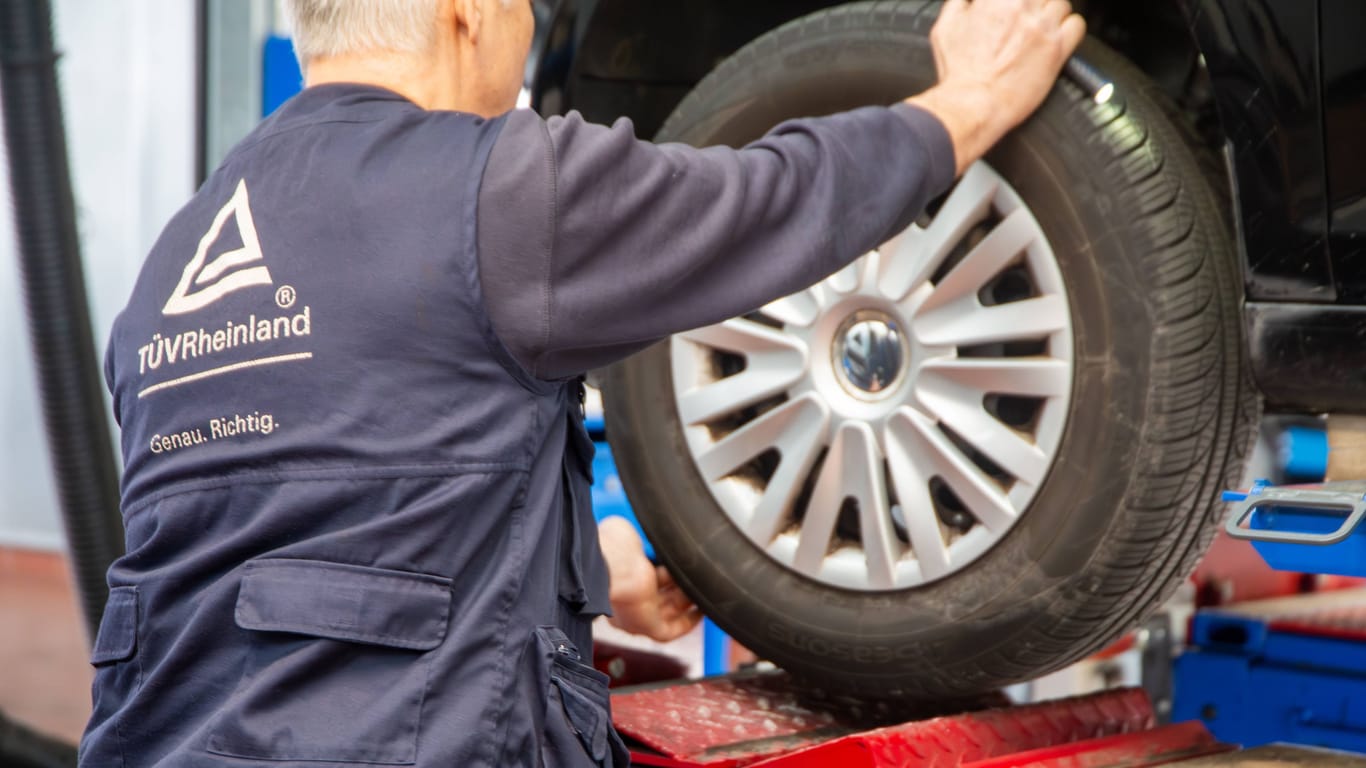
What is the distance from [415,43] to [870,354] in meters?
0.68

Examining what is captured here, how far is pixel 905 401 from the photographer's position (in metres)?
1.84

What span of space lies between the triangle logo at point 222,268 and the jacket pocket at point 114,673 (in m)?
0.34

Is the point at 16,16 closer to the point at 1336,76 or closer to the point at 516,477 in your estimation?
the point at 516,477

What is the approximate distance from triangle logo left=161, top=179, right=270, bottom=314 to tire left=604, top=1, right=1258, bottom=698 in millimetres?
658

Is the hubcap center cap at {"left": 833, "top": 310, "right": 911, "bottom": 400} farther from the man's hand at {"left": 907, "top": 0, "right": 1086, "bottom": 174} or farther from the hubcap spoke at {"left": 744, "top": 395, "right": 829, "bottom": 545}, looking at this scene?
the man's hand at {"left": 907, "top": 0, "right": 1086, "bottom": 174}

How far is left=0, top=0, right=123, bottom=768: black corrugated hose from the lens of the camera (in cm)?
304

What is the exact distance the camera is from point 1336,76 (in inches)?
60.9

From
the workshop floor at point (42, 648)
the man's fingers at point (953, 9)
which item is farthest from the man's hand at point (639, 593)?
the workshop floor at point (42, 648)

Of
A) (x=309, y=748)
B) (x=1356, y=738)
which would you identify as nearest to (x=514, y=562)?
(x=309, y=748)

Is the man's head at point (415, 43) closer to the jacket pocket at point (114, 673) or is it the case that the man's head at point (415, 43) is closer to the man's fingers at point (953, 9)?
the man's fingers at point (953, 9)

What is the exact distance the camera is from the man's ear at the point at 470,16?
165 cm

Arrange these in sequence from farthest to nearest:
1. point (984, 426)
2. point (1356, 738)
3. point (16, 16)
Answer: point (16, 16) → point (1356, 738) → point (984, 426)

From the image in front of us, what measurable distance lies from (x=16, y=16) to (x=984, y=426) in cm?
229

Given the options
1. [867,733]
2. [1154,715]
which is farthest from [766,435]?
[1154,715]
